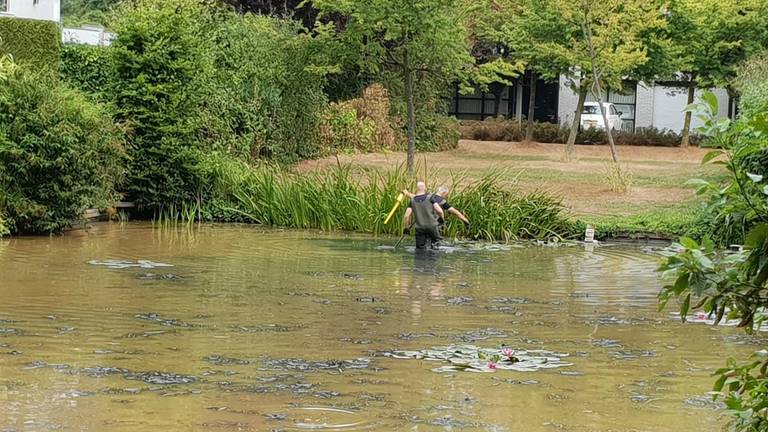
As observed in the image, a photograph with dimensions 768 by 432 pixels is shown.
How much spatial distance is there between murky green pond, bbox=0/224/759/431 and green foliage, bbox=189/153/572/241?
11.7 ft

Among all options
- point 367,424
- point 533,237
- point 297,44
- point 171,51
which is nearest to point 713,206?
point 367,424

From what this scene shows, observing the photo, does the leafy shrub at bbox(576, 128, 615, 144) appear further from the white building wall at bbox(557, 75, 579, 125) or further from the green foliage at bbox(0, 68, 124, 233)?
the green foliage at bbox(0, 68, 124, 233)

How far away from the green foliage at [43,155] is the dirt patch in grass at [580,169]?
7.10 m

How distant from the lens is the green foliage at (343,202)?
2205 cm

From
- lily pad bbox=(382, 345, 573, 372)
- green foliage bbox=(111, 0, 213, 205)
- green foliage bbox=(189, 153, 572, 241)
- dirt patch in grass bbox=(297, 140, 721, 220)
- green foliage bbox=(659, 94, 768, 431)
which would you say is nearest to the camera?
green foliage bbox=(659, 94, 768, 431)

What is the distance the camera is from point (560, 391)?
891 cm

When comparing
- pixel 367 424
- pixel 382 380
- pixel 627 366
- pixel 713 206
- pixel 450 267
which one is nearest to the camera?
pixel 713 206

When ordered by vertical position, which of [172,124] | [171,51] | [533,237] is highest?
[171,51]

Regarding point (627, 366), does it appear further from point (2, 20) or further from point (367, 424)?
point (2, 20)

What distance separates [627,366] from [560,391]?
134 cm

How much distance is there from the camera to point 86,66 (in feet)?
80.1

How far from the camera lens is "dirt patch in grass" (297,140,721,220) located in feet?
83.6

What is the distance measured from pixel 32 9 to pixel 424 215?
27.0m

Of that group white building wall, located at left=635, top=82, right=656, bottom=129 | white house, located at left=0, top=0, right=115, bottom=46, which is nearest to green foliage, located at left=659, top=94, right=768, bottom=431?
white house, located at left=0, top=0, right=115, bottom=46
